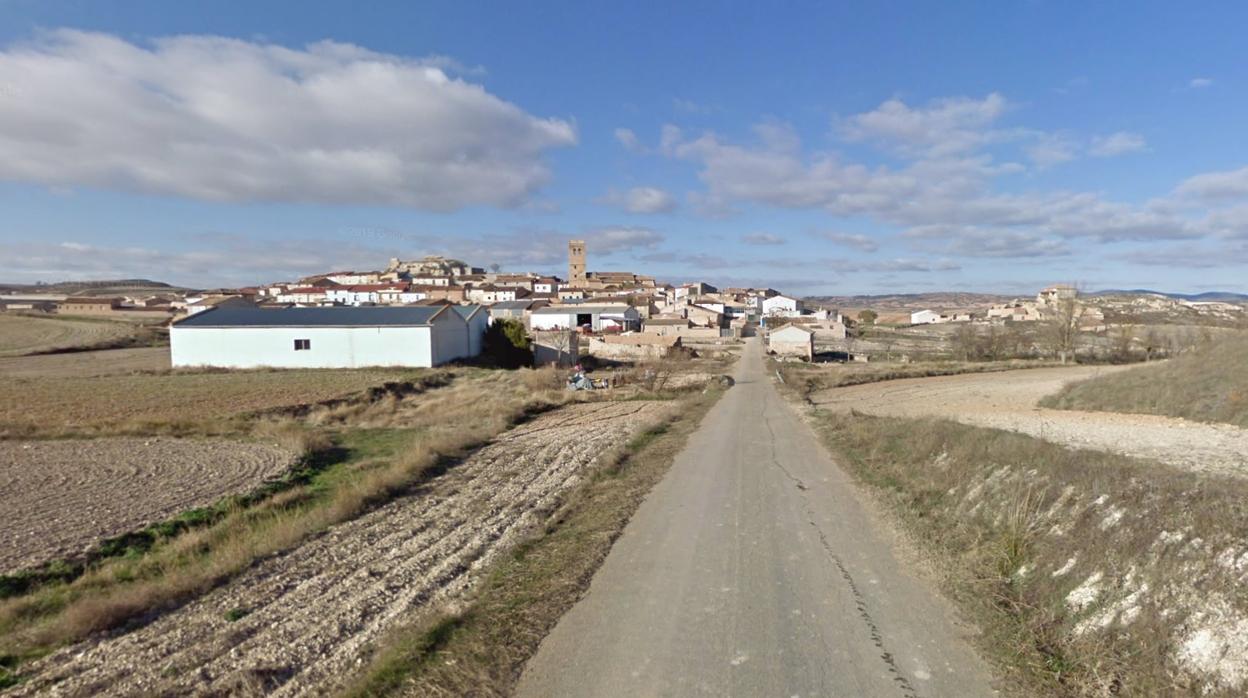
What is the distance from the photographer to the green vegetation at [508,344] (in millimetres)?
50906

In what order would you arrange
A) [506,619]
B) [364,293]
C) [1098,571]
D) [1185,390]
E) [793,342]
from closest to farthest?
[1098,571]
[506,619]
[1185,390]
[793,342]
[364,293]

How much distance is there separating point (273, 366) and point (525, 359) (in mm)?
16882

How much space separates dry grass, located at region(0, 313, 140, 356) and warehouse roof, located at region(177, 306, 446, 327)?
18.7 meters

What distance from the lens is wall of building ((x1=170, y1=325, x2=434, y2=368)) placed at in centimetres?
4222

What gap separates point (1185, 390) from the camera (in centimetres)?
2077

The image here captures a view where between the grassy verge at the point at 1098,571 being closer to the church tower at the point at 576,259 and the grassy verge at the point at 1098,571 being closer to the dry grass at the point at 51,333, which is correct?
the dry grass at the point at 51,333

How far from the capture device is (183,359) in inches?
1667

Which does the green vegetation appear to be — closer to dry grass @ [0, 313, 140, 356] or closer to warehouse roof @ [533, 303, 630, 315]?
warehouse roof @ [533, 303, 630, 315]

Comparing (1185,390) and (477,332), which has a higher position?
(477,332)

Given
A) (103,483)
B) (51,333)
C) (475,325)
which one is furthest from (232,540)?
(51,333)

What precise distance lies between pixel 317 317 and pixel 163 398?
16.0 m

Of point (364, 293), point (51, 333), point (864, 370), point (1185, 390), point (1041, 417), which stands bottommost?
point (864, 370)

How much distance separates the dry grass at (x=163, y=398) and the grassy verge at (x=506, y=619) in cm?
1735

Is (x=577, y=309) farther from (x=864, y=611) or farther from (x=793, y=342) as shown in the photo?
(x=864, y=611)
